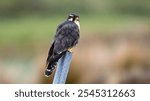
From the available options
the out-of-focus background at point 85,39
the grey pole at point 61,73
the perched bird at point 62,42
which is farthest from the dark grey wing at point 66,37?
the out-of-focus background at point 85,39

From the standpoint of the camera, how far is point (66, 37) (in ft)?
18.5

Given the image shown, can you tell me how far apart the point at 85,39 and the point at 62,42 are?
225cm

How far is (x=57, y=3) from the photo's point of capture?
8234mm

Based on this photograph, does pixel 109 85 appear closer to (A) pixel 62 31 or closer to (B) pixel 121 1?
(A) pixel 62 31

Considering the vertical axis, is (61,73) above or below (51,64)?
above

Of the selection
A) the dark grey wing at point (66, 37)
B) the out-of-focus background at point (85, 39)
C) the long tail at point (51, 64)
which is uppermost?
the dark grey wing at point (66, 37)

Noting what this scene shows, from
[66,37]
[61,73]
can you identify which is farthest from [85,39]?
[61,73]

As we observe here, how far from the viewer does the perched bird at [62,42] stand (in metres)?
5.52

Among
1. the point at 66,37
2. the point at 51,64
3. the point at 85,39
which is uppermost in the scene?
the point at 66,37

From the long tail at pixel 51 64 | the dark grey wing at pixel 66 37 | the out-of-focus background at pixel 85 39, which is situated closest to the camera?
the long tail at pixel 51 64

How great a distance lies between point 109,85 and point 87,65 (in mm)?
958

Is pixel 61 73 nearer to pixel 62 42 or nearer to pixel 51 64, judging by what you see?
pixel 51 64

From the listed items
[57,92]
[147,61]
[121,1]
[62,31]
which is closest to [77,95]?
[57,92]

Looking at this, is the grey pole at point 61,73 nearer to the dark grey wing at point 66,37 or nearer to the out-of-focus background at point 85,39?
the dark grey wing at point 66,37
